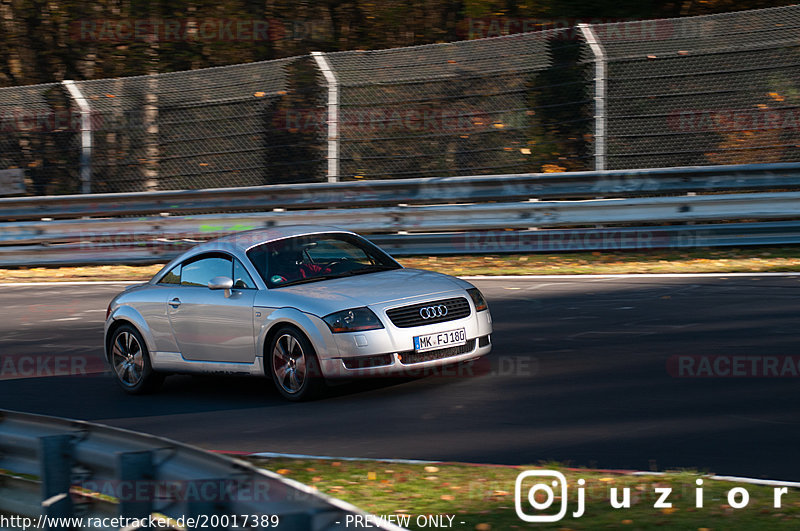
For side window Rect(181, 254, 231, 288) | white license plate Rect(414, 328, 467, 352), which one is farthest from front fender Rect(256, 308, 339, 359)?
side window Rect(181, 254, 231, 288)

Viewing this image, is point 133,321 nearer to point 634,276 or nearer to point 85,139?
point 634,276

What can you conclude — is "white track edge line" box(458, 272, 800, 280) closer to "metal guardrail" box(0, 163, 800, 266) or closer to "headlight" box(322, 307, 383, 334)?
"metal guardrail" box(0, 163, 800, 266)

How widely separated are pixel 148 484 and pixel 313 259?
19.8 feet

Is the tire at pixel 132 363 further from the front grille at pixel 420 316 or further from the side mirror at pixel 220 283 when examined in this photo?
the front grille at pixel 420 316

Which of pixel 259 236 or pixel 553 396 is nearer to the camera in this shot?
pixel 553 396

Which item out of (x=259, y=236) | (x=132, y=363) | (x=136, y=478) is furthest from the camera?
(x=132, y=363)

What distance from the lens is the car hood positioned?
30.1 ft

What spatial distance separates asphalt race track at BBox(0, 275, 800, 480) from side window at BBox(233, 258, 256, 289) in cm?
94

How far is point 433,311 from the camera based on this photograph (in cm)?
934

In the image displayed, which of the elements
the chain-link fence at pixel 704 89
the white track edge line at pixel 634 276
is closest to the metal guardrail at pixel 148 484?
the white track edge line at pixel 634 276

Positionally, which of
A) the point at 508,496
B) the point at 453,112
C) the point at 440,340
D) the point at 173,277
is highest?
the point at 453,112

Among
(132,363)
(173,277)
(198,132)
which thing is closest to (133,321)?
(132,363)

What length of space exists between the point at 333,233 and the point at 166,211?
984 cm

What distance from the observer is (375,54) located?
62.3ft
